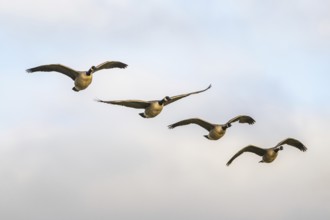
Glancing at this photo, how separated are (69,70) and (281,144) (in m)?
20.5

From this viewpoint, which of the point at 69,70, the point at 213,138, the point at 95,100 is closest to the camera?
the point at 95,100

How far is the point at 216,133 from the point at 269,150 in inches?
214

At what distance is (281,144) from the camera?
8700 centimetres

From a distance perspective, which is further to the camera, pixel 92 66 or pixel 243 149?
pixel 243 149

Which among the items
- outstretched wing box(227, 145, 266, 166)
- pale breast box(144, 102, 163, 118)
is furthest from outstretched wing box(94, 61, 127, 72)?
outstretched wing box(227, 145, 266, 166)

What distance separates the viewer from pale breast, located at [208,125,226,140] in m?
85.2

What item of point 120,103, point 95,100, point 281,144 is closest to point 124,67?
point 120,103

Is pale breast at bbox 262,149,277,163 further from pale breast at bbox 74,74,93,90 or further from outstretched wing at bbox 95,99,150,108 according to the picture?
pale breast at bbox 74,74,93,90

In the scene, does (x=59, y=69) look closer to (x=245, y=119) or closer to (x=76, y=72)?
(x=76, y=72)

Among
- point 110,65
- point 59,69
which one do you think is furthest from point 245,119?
point 59,69

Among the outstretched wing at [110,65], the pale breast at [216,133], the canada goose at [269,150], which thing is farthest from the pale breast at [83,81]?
the canada goose at [269,150]

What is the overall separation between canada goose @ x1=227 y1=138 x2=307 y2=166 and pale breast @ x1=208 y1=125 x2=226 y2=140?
12.1 feet

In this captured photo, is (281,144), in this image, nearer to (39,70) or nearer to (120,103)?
(120,103)

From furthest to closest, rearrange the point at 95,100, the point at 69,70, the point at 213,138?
the point at 213,138 < the point at 69,70 < the point at 95,100
